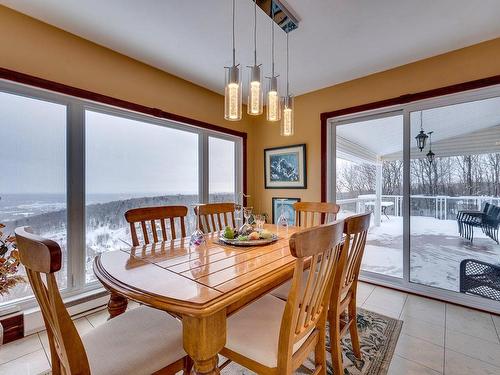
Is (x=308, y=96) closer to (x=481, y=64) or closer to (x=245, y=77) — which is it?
(x=245, y=77)

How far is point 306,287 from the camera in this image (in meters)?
1.05

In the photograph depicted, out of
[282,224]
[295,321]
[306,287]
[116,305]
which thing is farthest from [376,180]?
[116,305]

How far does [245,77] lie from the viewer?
3033 mm

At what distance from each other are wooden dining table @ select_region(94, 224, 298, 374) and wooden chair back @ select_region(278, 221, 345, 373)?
183 millimetres

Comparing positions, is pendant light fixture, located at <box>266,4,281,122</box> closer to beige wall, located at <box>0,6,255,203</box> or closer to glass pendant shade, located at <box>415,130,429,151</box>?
beige wall, located at <box>0,6,255,203</box>

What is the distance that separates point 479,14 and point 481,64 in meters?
0.59

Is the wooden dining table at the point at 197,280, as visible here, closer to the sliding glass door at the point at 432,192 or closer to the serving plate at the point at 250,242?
the serving plate at the point at 250,242

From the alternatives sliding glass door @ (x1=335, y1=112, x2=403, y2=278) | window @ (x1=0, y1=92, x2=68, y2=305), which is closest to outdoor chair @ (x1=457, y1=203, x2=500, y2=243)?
sliding glass door @ (x1=335, y1=112, x2=403, y2=278)

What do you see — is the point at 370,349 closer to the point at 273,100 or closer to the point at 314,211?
the point at 314,211

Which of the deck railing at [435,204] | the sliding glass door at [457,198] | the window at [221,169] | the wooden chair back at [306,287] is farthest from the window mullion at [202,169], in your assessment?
the sliding glass door at [457,198]

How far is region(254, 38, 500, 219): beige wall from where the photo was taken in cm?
234

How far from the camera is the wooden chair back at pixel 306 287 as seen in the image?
902 mm

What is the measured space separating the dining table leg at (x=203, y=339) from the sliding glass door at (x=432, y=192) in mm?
2661

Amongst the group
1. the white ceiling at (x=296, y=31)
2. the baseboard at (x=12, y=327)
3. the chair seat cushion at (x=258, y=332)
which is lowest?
the baseboard at (x=12, y=327)
